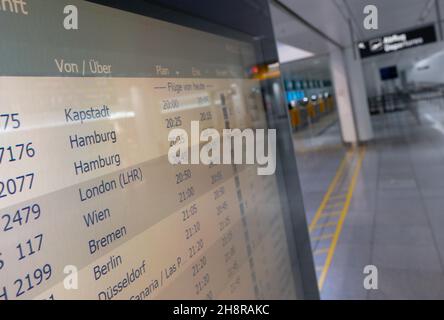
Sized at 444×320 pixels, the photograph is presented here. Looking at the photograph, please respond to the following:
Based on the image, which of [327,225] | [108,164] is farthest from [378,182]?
[108,164]

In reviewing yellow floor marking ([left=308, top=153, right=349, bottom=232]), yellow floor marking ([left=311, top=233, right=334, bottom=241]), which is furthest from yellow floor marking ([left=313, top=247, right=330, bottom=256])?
yellow floor marking ([left=308, top=153, right=349, bottom=232])

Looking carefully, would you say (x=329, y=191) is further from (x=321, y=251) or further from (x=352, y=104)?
(x=352, y=104)

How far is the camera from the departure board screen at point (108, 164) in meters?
0.80

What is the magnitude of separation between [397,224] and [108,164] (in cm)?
344

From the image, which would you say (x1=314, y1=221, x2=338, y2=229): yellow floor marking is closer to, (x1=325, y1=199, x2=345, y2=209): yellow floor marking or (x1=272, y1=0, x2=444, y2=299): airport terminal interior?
(x1=272, y1=0, x2=444, y2=299): airport terminal interior

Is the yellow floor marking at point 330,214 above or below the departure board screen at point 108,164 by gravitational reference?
below

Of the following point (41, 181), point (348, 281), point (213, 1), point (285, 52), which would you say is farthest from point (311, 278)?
point (285, 52)

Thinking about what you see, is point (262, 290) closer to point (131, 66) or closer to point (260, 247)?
point (260, 247)

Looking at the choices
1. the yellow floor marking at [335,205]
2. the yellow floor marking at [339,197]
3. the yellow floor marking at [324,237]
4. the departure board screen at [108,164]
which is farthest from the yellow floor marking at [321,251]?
the departure board screen at [108,164]

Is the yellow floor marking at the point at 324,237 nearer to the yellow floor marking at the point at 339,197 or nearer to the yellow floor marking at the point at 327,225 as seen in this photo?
the yellow floor marking at the point at 327,225

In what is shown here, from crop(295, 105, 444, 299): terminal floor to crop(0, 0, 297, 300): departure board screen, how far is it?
29.6 inches

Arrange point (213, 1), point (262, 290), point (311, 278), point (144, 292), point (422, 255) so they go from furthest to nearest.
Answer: point (422, 255), point (311, 278), point (262, 290), point (213, 1), point (144, 292)

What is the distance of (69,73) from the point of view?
0.94 meters
